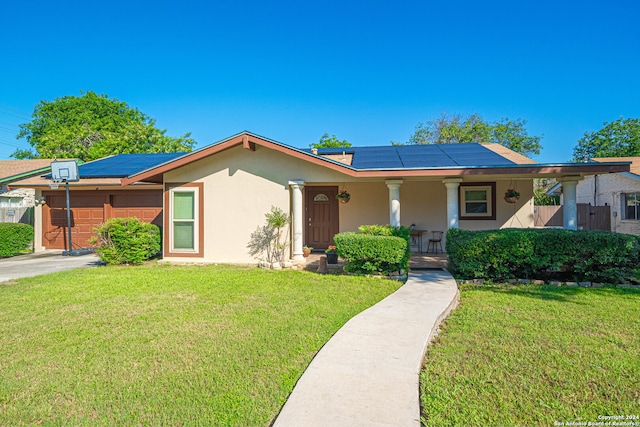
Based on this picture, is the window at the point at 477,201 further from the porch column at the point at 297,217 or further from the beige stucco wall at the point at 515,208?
the porch column at the point at 297,217

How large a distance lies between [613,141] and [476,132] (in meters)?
14.3

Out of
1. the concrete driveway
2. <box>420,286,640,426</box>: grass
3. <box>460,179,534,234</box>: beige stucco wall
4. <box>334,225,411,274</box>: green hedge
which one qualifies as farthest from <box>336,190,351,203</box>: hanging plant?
the concrete driveway

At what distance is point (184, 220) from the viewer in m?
10.0

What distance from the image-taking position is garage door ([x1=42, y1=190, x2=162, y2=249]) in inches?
500

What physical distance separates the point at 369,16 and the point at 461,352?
14.5 m

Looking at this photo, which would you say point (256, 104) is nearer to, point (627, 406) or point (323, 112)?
point (323, 112)

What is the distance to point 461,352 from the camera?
3.75 metres

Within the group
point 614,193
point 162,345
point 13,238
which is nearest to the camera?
point 162,345

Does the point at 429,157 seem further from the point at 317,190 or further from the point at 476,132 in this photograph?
the point at 476,132

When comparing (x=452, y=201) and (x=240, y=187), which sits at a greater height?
(x=240, y=187)

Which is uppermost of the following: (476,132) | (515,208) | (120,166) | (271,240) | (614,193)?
(476,132)

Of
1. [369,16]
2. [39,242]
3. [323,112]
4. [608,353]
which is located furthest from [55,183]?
[323,112]

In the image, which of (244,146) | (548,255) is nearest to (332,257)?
(244,146)

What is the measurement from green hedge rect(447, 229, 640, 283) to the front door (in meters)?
5.10
